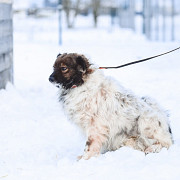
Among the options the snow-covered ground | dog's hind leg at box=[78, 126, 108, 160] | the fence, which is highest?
the fence

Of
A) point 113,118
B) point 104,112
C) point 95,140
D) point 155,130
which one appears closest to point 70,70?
point 104,112

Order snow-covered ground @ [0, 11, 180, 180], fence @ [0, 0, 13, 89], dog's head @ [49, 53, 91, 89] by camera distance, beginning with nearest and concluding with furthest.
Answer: snow-covered ground @ [0, 11, 180, 180] → dog's head @ [49, 53, 91, 89] → fence @ [0, 0, 13, 89]

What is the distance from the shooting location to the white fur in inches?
203

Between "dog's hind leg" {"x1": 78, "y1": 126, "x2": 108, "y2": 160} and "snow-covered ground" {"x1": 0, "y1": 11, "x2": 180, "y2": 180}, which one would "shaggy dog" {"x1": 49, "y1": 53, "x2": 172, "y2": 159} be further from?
"snow-covered ground" {"x1": 0, "y1": 11, "x2": 180, "y2": 180}

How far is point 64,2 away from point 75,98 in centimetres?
3679

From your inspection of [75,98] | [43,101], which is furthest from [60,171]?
[43,101]

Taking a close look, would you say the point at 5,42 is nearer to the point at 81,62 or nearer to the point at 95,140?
the point at 81,62

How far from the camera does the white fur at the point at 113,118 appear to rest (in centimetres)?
514

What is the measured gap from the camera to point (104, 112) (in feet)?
16.9

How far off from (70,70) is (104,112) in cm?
59

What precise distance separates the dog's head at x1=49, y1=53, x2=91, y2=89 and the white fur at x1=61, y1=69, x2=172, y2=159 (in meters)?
0.08

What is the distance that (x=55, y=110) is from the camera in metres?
8.51

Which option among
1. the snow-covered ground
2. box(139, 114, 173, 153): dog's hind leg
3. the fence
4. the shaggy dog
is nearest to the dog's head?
the shaggy dog

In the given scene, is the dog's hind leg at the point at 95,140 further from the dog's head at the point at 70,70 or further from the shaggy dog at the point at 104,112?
the dog's head at the point at 70,70
